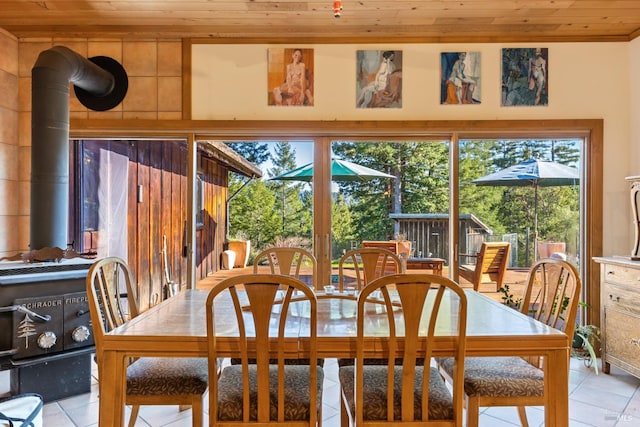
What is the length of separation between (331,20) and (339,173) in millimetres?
1251

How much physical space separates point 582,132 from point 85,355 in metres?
4.37

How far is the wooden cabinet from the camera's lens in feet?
8.86

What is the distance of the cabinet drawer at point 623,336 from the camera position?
2.70m

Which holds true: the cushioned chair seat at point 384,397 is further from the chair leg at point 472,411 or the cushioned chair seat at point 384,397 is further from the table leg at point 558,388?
the table leg at point 558,388

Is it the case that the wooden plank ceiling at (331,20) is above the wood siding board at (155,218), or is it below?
above

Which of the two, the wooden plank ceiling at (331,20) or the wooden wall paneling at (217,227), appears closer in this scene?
the wooden plank ceiling at (331,20)

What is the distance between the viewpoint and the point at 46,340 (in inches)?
94.4

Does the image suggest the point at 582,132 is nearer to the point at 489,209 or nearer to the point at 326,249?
the point at 489,209

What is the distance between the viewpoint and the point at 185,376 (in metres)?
1.79

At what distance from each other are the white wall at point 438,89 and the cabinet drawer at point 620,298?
612 millimetres

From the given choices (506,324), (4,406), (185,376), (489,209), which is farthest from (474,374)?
(4,406)

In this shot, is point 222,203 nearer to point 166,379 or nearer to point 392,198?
point 392,198

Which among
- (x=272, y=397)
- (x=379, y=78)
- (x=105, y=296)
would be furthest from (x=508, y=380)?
(x=379, y=78)

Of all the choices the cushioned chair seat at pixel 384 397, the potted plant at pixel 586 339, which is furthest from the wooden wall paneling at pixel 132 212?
the potted plant at pixel 586 339
